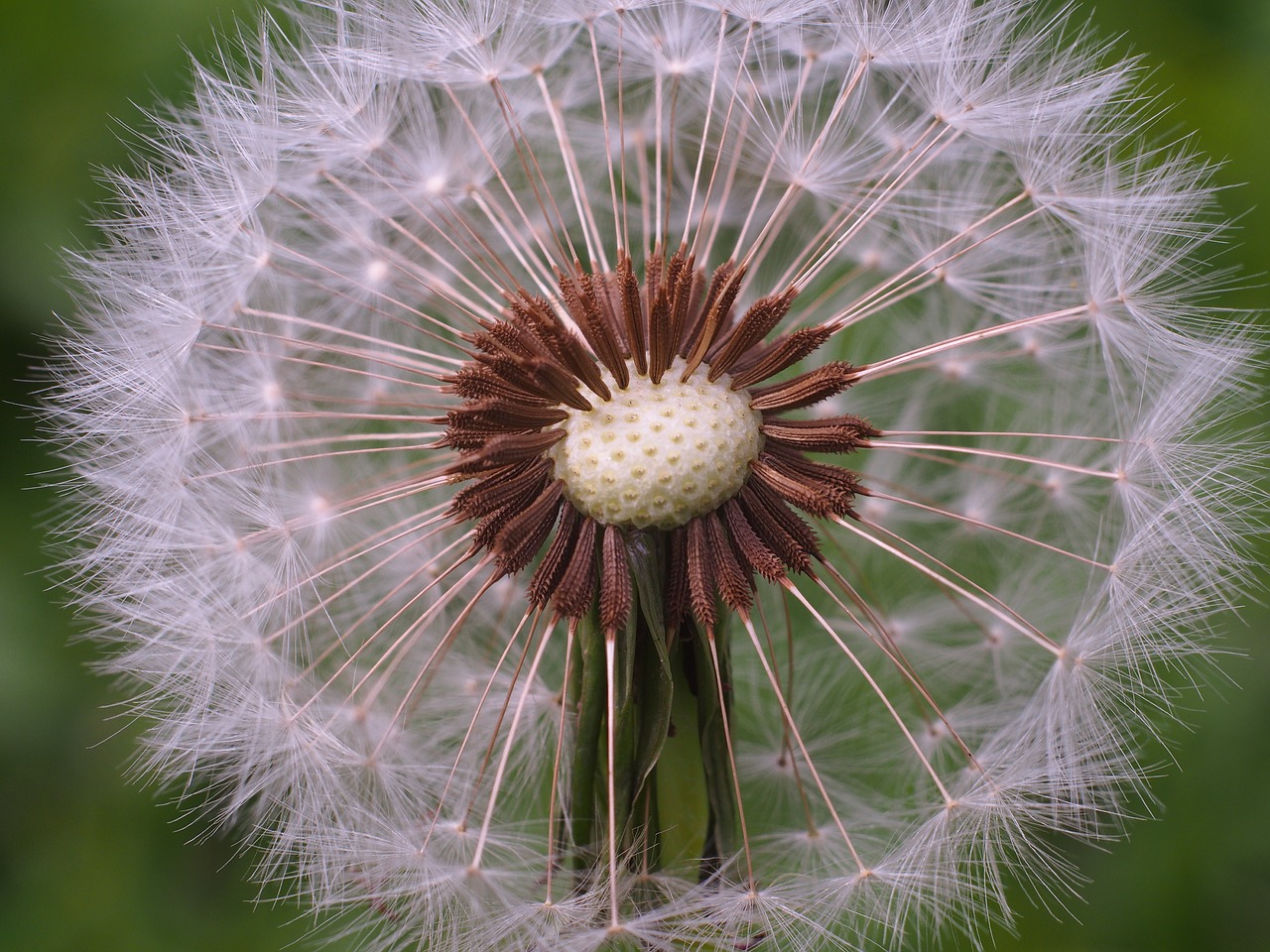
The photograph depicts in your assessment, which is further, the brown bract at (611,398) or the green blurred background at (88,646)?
the green blurred background at (88,646)

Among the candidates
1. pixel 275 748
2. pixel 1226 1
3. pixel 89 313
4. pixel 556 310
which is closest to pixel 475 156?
pixel 556 310

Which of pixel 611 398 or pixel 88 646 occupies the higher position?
pixel 611 398

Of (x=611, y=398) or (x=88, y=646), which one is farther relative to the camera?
(x=88, y=646)

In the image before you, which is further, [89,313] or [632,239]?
[632,239]

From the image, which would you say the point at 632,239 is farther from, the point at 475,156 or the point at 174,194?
the point at 174,194
